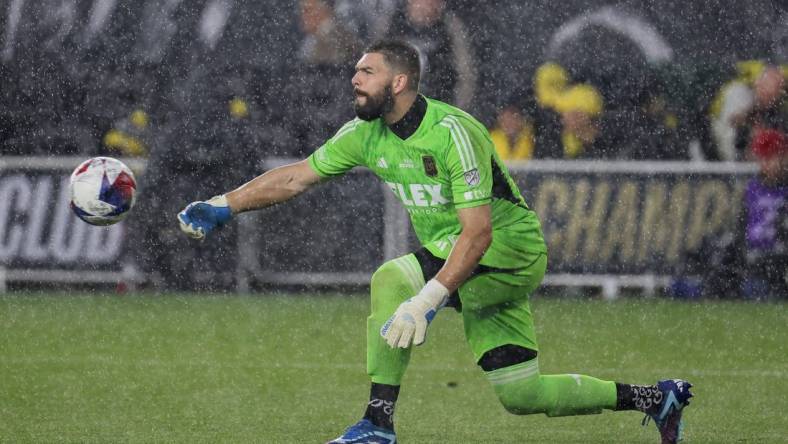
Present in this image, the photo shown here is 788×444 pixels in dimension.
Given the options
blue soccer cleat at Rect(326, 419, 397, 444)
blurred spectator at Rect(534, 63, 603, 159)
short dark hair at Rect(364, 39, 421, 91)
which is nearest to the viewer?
blue soccer cleat at Rect(326, 419, 397, 444)

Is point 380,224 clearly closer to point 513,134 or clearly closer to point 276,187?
point 513,134

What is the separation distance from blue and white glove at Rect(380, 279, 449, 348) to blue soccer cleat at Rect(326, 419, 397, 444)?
0.40 meters

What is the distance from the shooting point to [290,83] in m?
14.2

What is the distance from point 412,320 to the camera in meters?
5.98

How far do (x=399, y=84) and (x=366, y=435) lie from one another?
4.51 ft

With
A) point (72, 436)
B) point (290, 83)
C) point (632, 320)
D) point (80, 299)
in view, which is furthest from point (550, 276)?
point (72, 436)

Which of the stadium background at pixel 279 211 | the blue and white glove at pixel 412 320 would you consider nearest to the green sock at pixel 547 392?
the blue and white glove at pixel 412 320

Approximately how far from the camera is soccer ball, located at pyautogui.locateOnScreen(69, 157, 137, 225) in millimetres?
6887

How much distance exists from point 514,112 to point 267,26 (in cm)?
243

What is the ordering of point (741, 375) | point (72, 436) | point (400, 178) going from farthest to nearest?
point (741, 375) → point (72, 436) → point (400, 178)

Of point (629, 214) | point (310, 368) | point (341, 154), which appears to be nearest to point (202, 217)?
point (341, 154)

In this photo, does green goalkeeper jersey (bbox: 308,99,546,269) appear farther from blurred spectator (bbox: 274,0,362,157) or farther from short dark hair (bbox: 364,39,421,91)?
blurred spectator (bbox: 274,0,362,157)

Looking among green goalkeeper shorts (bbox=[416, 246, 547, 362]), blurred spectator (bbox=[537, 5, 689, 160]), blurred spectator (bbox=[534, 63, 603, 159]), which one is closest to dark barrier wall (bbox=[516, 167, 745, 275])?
blurred spectator (bbox=[537, 5, 689, 160])

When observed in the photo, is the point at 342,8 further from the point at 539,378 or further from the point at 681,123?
the point at 539,378
